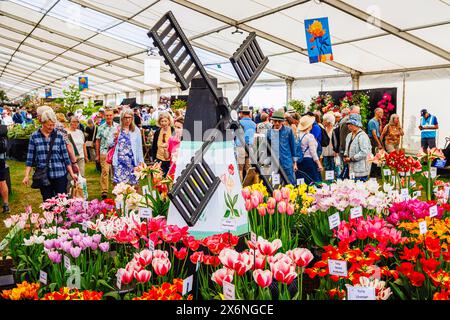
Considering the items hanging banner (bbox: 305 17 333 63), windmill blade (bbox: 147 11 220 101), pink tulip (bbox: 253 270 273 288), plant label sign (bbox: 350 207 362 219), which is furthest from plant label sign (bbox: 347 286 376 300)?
hanging banner (bbox: 305 17 333 63)

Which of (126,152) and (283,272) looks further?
(126,152)

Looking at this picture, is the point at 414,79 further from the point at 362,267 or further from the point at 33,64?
the point at 33,64

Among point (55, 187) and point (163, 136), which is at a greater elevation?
point (163, 136)

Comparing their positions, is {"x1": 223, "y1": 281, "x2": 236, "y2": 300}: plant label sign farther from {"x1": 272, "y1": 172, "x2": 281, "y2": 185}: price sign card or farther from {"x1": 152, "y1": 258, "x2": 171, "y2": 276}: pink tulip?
{"x1": 272, "y1": 172, "x2": 281, "y2": 185}: price sign card

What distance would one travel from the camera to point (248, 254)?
1.54 meters

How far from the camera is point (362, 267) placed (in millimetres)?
1571

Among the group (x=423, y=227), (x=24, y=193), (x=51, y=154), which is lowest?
(x=24, y=193)

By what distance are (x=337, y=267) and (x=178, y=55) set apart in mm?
1788

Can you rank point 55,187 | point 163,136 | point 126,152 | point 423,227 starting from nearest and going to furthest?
point 423,227
point 55,187
point 126,152
point 163,136

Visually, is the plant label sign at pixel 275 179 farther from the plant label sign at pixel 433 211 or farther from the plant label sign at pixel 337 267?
the plant label sign at pixel 337 267

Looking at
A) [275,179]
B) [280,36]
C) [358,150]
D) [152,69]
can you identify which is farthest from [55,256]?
[152,69]

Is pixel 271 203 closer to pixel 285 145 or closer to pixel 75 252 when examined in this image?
pixel 75 252
